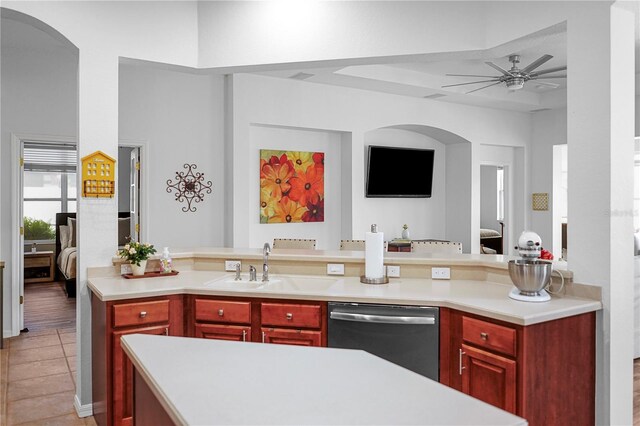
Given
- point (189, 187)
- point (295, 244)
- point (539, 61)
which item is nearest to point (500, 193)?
point (539, 61)

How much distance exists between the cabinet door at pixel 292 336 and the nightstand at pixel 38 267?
7036mm

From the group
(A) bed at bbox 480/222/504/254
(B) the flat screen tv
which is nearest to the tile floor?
(B) the flat screen tv

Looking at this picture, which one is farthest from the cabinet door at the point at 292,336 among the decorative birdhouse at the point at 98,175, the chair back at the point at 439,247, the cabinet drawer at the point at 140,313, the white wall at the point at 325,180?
the white wall at the point at 325,180

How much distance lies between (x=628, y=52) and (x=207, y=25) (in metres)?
2.74

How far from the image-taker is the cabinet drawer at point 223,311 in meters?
2.99

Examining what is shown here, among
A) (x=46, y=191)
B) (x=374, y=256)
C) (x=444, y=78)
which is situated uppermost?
(x=444, y=78)

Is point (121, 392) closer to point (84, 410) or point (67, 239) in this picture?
point (84, 410)

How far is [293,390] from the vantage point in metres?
1.29

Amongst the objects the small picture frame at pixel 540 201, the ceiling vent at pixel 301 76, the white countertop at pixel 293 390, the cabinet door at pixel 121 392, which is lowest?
the cabinet door at pixel 121 392

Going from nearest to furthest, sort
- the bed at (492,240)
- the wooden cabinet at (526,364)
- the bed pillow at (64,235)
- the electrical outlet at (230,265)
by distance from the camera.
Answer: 1. the wooden cabinet at (526,364)
2. the electrical outlet at (230,265)
3. the bed pillow at (64,235)
4. the bed at (492,240)

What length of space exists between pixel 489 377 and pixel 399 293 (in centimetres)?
66

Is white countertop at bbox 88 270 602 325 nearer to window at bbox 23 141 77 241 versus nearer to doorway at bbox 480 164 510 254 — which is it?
doorway at bbox 480 164 510 254

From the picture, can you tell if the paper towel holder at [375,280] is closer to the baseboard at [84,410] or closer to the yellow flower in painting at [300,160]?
the baseboard at [84,410]

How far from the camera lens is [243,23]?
3.66 m
